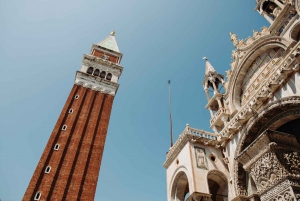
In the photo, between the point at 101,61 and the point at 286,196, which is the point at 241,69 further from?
the point at 101,61

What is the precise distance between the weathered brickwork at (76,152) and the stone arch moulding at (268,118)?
1536 centimetres

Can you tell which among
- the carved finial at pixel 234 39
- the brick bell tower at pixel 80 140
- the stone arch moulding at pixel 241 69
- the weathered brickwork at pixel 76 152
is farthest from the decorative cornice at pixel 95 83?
the stone arch moulding at pixel 241 69

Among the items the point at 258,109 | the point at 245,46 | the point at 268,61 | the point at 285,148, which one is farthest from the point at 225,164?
the point at 285,148

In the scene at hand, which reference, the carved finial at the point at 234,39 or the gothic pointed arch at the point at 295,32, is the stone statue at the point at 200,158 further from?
the carved finial at the point at 234,39

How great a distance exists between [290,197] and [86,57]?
34.7 meters

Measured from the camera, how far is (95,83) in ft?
106

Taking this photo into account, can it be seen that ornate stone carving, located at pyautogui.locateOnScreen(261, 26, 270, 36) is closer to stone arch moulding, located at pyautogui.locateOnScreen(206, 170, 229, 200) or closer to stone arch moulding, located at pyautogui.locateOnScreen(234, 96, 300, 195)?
stone arch moulding, located at pyautogui.locateOnScreen(234, 96, 300, 195)

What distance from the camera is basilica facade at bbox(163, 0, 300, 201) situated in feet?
33.9

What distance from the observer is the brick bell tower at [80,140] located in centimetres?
2038

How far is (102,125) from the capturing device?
2802 centimetres

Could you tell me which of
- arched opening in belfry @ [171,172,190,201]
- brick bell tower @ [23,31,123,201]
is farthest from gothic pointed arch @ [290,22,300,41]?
brick bell tower @ [23,31,123,201]

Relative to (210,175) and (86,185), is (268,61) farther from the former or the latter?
(86,185)

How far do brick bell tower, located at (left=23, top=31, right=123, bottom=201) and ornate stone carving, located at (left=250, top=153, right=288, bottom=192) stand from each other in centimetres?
2022

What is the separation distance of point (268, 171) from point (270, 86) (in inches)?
320
